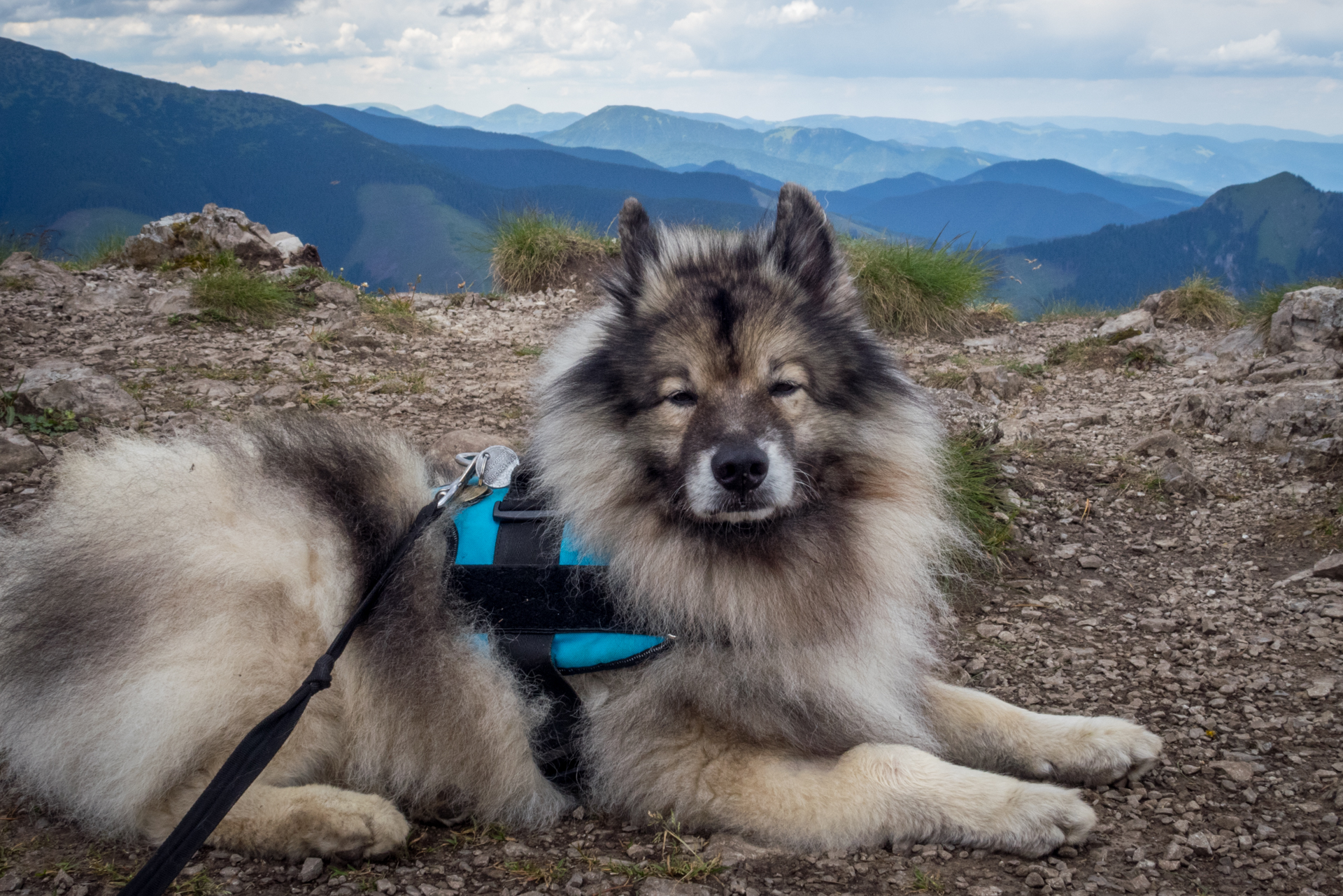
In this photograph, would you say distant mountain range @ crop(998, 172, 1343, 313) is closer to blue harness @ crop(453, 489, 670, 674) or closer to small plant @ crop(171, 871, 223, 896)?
blue harness @ crop(453, 489, 670, 674)

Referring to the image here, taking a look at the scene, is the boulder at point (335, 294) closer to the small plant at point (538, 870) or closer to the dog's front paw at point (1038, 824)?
the small plant at point (538, 870)

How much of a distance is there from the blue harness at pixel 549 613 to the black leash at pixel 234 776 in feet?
1.01

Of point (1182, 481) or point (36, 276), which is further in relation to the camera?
point (36, 276)

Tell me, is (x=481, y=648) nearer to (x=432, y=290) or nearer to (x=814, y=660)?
(x=814, y=660)

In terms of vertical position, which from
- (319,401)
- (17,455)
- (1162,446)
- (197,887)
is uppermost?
(1162,446)

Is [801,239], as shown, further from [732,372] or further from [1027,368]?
[1027,368]

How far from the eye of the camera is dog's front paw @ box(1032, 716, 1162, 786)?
2568 mm

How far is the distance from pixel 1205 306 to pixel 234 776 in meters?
10.6

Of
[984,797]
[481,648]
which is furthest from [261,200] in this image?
[984,797]

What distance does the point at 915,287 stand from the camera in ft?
29.9

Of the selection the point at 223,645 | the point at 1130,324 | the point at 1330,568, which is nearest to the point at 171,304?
the point at 223,645

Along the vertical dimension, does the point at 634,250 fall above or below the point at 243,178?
below

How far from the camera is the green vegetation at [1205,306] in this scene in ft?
29.5

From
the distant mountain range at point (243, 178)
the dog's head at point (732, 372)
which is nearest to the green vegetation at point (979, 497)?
the dog's head at point (732, 372)
